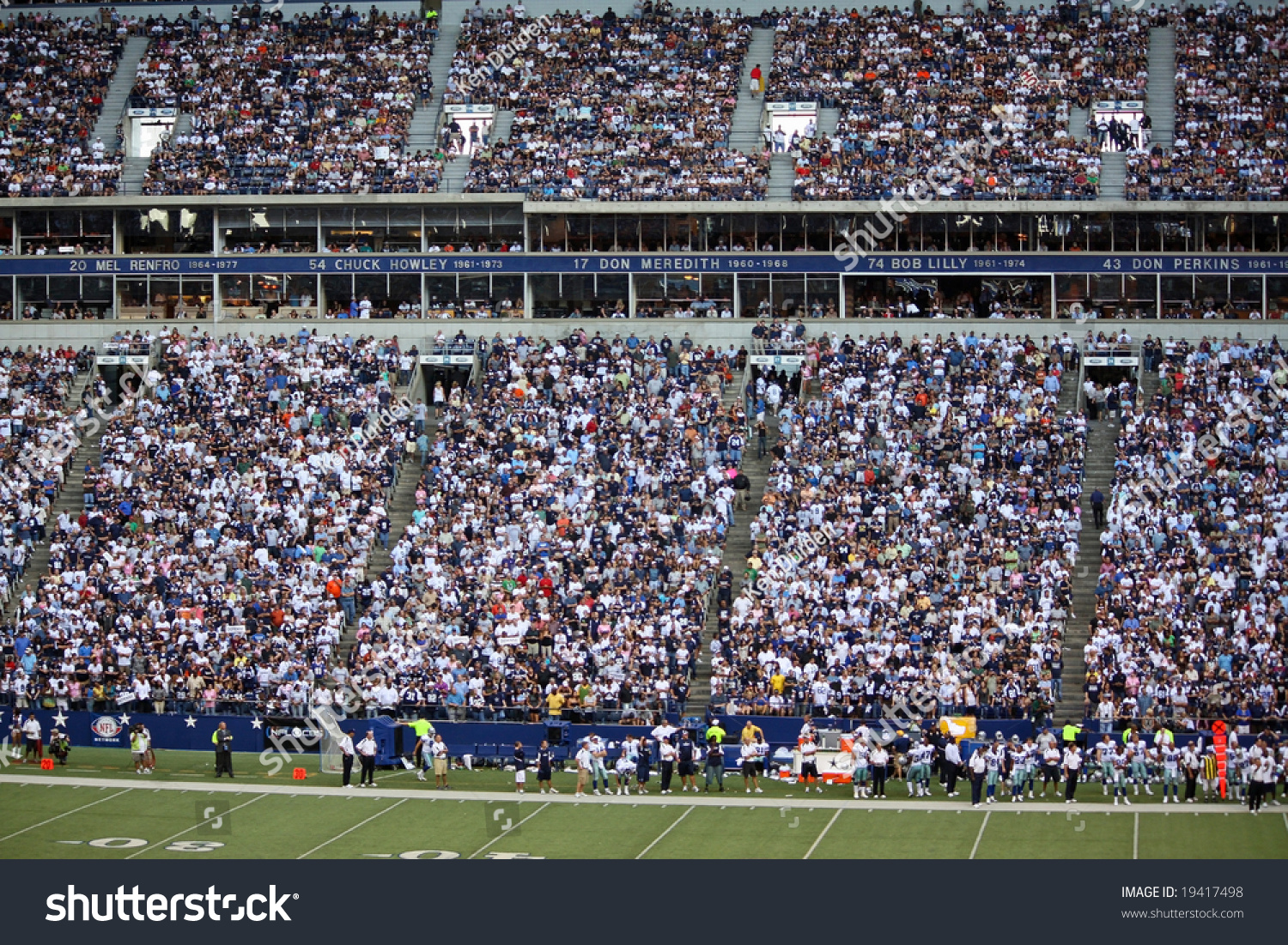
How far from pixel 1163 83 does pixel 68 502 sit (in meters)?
33.2

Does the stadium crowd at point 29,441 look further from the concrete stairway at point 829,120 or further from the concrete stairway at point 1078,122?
the concrete stairway at point 1078,122

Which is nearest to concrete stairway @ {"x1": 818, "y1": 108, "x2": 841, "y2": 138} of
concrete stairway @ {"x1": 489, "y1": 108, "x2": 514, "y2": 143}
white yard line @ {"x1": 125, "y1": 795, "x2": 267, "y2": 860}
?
concrete stairway @ {"x1": 489, "y1": 108, "x2": 514, "y2": 143}

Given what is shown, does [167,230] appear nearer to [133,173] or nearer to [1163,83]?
[133,173]

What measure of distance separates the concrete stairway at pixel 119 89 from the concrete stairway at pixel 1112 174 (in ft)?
96.5

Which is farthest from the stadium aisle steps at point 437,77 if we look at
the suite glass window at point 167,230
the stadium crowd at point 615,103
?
the suite glass window at point 167,230

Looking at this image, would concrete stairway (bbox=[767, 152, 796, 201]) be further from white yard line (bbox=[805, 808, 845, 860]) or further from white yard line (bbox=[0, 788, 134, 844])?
white yard line (bbox=[0, 788, 134, 844])

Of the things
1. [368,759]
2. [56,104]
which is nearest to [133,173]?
[56,104]

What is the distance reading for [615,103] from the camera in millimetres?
52062

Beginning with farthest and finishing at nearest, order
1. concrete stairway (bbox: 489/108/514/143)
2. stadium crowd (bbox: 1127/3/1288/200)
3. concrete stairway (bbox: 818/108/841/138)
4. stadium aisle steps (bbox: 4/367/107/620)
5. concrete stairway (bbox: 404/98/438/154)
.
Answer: concrete stairway (bbox: 404/98/438/154) < concrete stairway (bbox: 489/108/514/143) < concrete stairway (bbox: 818/108/841/138) < stadium crowd (bbox: 1127/3/1288/200) < stadium aisle steps (bbox: 4/367/107/620)

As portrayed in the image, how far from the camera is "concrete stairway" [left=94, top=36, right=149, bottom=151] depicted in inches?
2109

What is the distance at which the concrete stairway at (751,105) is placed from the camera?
168 feet

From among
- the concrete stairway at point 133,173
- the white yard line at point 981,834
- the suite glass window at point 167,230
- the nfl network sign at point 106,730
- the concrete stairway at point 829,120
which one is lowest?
the nfl network sign at point 106,730

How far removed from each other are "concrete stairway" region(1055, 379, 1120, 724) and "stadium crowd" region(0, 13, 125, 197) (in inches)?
1149

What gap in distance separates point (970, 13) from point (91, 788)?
121ft
